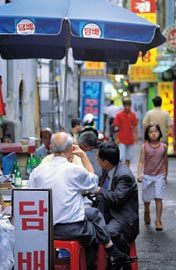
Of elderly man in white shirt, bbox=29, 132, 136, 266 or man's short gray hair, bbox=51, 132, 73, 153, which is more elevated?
man's short gray hair, bbox=51, 132, 73, 153

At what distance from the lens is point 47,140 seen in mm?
8977

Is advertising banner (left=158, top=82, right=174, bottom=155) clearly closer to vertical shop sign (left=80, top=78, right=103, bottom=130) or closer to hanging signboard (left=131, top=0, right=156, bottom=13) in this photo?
hanging signboard (left=131, top=0, right=156, bottom=13)

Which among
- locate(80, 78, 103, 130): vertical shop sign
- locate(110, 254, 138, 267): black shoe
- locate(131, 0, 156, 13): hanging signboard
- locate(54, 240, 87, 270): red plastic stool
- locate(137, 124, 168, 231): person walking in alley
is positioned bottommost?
locate(110, 254, 138, 267): black shoe

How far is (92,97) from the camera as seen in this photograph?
1839 cm

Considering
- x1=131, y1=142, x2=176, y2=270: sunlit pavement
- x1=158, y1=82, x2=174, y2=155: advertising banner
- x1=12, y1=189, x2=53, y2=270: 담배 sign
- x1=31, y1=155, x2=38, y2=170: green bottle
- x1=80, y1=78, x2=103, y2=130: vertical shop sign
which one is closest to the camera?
x1=12, y1=189, x2=53, y2=270: 담배 sign

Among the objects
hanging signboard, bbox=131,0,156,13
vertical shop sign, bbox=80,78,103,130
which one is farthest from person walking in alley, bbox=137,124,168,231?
hanging signboard, bbox=131,0,156,13

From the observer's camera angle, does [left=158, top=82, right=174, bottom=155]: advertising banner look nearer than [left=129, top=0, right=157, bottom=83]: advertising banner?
No

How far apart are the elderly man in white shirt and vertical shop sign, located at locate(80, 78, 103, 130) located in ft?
41.8

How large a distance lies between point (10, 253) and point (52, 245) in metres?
0.40

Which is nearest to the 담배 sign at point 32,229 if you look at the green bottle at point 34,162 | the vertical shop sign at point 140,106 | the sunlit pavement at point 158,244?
the sunlit pavement at point 158,244

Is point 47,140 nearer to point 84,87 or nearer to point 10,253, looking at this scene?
point 10,253

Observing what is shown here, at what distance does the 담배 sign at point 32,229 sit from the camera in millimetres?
5027

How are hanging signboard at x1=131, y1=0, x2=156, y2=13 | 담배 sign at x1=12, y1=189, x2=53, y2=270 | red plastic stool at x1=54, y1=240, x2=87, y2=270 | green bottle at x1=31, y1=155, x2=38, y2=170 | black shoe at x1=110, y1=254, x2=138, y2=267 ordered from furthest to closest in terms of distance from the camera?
hanging signboard at x1=131, y1=0, x2=156, y2=13 → green bottle at x1=31, y1=155, x2=38, y2=170 → black shoe at x1=110, y1=254, x2=138, y2=267 → red plastic stool at x1=54, y1=240, x2=87, y2=270 → 담배 sign at x1=12, y1=189, x2=53, y2=270

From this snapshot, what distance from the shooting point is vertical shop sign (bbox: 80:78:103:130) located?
18234mm
